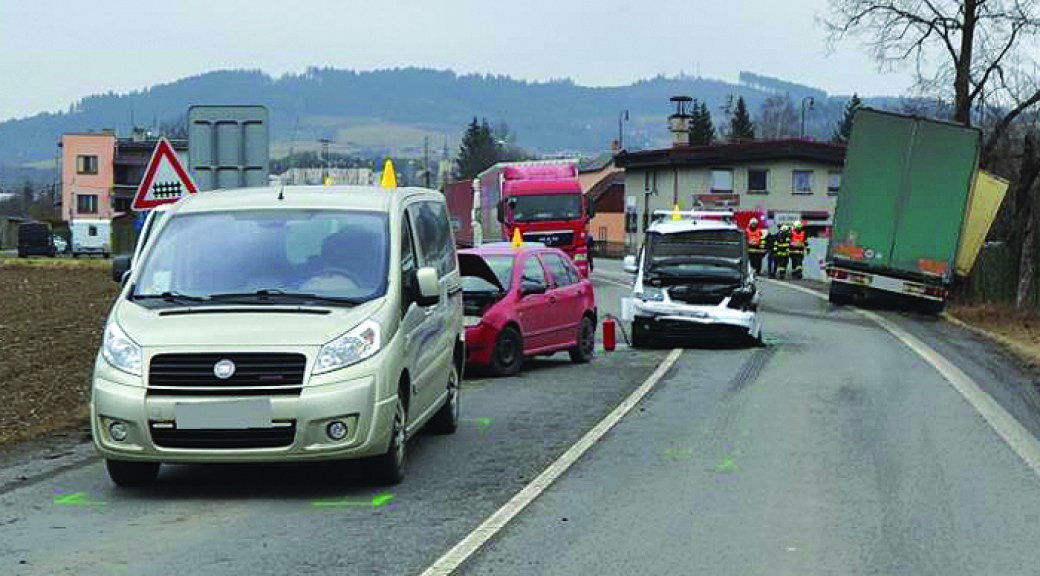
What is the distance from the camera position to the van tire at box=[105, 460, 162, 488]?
341 inches

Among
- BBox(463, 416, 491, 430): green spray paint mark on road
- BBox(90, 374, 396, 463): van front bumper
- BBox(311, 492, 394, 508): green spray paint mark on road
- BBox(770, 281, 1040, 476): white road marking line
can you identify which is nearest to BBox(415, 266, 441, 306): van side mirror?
BBox(90, 374, 396, 463): van front bumper

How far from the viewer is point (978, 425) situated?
1222 cm

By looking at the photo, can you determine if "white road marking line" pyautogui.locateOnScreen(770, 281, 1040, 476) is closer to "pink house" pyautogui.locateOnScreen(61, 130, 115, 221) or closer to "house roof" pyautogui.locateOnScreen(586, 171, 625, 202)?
"house roof" pyautogui.locateOnScreen(586, 171, 625, 202)

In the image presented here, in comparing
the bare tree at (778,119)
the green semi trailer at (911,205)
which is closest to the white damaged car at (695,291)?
the green semi trailer at (911,205)

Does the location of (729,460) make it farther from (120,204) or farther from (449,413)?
(120,204)

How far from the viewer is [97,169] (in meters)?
122

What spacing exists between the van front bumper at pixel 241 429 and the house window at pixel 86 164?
392ft

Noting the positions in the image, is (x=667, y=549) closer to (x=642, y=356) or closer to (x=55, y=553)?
(x=55, y=553)

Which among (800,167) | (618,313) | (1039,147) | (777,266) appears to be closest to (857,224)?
(618,313)

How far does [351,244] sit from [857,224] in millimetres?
21741

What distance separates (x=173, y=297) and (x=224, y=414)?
117 cm

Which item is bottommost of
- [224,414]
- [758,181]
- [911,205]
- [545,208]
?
[224,414]

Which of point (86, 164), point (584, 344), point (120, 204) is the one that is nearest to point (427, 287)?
point (584, 344)

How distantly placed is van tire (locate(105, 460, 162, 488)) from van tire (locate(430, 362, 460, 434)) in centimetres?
280
